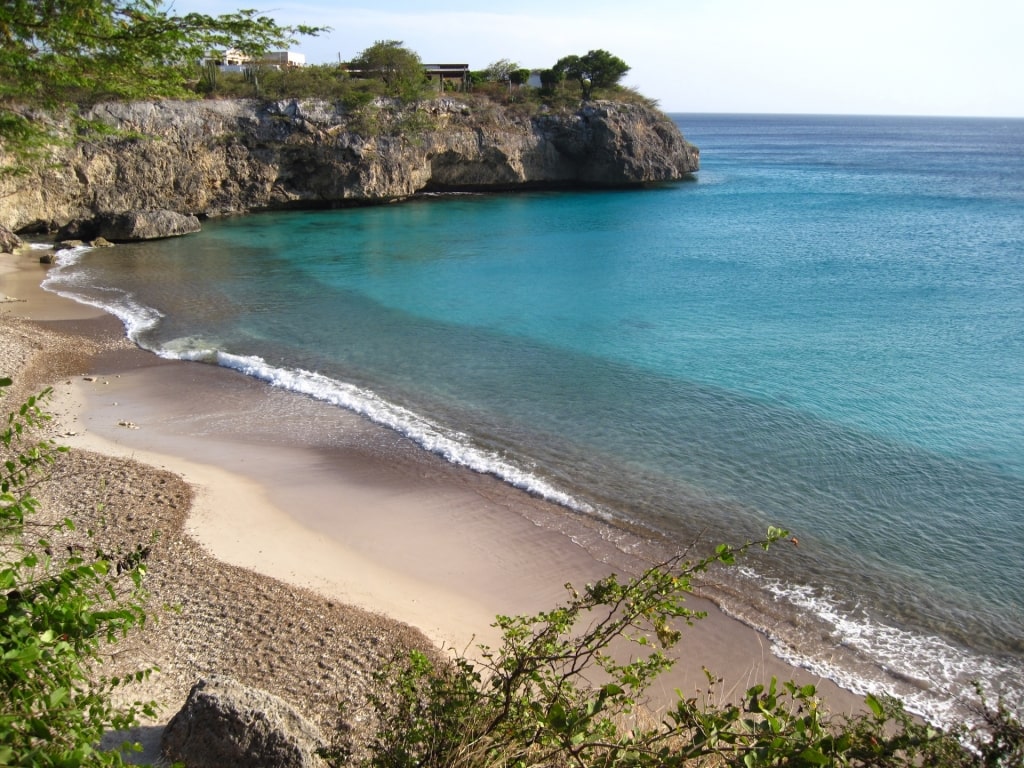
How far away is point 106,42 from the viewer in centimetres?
834

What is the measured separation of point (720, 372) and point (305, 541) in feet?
40.8

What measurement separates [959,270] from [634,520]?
27223mm

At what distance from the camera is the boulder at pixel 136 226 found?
39.3 meters

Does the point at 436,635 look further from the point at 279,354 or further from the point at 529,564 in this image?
the point at 279,354

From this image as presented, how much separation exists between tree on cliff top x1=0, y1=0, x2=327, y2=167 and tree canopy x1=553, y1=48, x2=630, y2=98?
60.2m

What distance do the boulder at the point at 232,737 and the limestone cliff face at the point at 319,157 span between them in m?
39.8

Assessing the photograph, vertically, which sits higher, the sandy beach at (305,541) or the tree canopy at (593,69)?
the tree canopy at (593,69)

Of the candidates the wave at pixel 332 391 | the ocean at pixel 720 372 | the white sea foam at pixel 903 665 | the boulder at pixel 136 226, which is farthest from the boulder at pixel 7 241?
the white sea foam at pixel 903 665

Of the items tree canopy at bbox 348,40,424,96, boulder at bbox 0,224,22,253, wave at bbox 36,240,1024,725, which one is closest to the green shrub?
wave at bbox 36,240,1024,725

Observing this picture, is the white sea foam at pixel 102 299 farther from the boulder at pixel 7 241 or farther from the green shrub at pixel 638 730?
the green shrub at pixel 638 730

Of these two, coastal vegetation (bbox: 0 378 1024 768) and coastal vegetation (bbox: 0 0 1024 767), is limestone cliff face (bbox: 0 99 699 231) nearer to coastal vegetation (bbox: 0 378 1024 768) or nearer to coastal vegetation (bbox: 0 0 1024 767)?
coastal vegetation (bbox: 0 0 1024 767)

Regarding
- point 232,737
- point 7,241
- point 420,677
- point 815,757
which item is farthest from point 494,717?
point 7,241

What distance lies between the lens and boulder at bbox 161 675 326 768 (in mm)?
6629

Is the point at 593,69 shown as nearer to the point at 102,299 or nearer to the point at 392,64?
the point at 392,64
